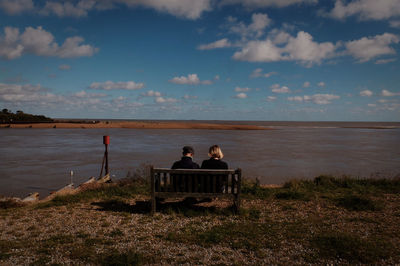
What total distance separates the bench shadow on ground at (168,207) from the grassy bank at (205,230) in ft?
0.09

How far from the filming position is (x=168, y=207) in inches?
266

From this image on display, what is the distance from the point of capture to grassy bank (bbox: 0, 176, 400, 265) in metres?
4.28

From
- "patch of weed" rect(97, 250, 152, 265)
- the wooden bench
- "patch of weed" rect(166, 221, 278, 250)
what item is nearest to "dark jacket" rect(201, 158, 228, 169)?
the wooden bench

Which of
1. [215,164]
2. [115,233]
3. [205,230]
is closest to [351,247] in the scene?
[205,230]

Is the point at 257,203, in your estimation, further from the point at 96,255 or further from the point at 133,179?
the point at 133,179

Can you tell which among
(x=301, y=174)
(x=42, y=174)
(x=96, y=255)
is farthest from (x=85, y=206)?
(x=301, y=174)

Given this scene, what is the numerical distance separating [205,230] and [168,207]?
1671 millimetres

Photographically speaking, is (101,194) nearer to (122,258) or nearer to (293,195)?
(122,258)

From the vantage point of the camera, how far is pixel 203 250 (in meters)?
4.51

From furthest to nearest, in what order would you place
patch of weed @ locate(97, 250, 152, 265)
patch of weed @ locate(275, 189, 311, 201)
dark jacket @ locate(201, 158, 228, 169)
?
patch of weed @ locate(275, 189, 311, 201) → dark jacket @ locate(201, 158, 228, 169) → patch of weed @ locate(97, 250, 152, 265)

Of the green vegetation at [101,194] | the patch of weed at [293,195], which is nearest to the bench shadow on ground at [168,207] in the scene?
the green vegetation at [101,194]

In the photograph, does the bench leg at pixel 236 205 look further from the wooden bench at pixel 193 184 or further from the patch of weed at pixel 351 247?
the patch of weed at pixel 351 247

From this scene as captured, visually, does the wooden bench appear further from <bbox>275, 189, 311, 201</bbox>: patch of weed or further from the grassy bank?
<bbox>275, 189, 311, 201</bbox>: patch of weed

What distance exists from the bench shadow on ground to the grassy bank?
0.03 m
